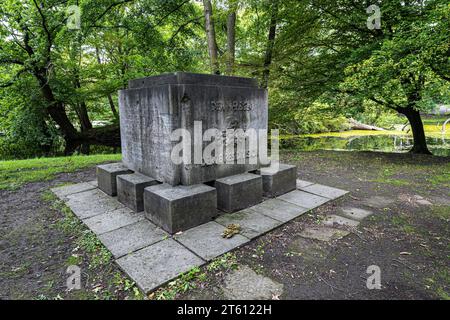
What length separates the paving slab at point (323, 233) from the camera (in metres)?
2.72

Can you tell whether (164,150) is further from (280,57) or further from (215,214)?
(280,57)

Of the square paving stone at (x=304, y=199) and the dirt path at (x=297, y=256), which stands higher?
the square paving stone at (x=304, y=199)

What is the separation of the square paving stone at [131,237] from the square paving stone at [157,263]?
0.36ft

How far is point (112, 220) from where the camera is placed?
3121 millimetres

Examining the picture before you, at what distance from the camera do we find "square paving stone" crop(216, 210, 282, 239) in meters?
2.82

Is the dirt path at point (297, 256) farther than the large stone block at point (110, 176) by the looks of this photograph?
No

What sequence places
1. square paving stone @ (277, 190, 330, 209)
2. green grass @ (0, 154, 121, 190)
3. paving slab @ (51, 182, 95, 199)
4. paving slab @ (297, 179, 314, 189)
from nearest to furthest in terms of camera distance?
square paving stone @ (277, 190, 330, 209) → paving slab @ (51, 182, 95, 199) → paving slab @ (297, 179, 314, 189) → green grass @ (0, 154, 121, 190)

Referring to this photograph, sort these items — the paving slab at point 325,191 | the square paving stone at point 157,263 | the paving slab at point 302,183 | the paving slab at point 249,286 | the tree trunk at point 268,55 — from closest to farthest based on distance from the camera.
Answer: the paving slab at point 249,286 < the square paving stone at point 157,263 < the paving slab at point 325,191 < the paving slab at point 302,183 < the tree trunk at point 268,55

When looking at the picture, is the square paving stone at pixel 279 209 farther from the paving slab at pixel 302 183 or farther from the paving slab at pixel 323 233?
the paving slab at pixel 302 183

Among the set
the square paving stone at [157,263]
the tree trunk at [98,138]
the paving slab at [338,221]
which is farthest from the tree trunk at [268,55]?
the tree trunk at [98,138]

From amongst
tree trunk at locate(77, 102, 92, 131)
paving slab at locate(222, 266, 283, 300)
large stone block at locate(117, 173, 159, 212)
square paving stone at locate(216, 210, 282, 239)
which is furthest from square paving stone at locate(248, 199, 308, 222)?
tree trunk at locate(77, 102, 92, 131)

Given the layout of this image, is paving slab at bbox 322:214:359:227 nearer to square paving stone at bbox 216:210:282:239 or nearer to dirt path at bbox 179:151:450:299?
dirt path at bbox 179:151:450:299

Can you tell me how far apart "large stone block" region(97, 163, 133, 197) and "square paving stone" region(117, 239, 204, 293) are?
186 centimetres

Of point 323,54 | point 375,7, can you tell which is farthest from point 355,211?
point 323,54
